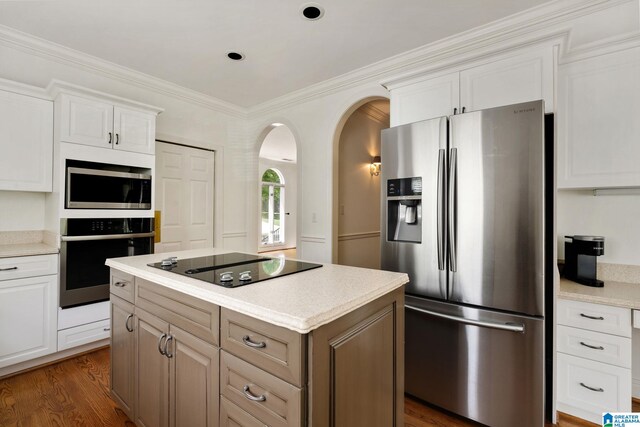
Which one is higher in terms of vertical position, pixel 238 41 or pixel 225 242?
pixel 238 41

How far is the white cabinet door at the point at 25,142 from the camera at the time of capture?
2475 millimetres

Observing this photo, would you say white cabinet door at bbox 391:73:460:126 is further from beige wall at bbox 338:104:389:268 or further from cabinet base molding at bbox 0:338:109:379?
cabinet base molding at bbox 0:338:109:379

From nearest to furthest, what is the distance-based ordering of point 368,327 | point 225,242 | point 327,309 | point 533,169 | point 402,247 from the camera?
point 327,309, point 368,327, point 533,169, point 402,247, point 225,242

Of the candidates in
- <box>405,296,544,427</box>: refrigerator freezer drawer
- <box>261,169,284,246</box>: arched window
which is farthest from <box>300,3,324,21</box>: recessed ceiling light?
<box>261,169,284,246</box>: arched window

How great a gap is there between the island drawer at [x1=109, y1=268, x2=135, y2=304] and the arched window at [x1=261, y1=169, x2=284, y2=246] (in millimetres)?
7207

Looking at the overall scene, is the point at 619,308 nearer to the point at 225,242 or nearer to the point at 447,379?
the point at 447,379

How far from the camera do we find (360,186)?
14.5ft

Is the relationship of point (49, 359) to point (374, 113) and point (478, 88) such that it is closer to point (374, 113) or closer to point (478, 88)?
point (478, 88)

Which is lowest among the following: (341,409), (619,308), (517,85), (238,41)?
(341,409)

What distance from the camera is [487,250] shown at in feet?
5.98

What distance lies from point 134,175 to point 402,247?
262 cm

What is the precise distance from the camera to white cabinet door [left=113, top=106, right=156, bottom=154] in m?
2.88

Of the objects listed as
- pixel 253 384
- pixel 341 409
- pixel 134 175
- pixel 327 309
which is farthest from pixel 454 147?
pixel 134 175

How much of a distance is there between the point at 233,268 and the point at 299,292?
2.03 feet
